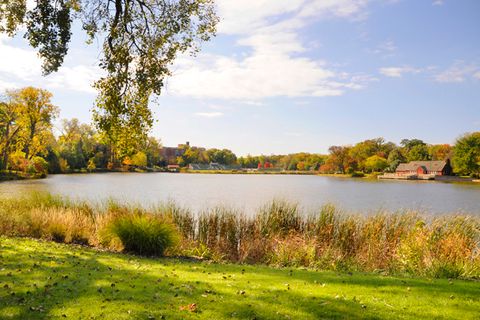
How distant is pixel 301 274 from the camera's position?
26.3 ft

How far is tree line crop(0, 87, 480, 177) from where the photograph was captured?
48406 millimetres

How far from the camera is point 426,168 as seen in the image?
96938 millimetres

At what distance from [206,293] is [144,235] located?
4.79 meters

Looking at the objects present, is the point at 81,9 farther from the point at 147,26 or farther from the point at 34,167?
the point at 34,167

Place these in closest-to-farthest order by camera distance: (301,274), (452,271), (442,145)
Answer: (301,274)
(452,271)
(442,145)

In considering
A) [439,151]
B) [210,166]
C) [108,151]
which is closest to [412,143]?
[439,151]

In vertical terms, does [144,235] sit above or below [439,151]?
below

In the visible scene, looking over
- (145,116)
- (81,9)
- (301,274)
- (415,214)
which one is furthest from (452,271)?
(81,9)

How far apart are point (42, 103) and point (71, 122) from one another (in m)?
26.6

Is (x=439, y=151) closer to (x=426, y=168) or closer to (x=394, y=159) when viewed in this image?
(x=394, y=159)

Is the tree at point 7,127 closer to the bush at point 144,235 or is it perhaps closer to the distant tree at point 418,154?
the bush at point 144,235

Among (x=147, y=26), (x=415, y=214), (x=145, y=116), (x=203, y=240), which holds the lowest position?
(x=203, y=240)

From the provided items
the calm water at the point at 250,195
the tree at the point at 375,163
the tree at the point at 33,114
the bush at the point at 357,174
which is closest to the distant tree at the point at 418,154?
the tree at the point at 375,163

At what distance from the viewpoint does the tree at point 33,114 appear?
49.1 m
